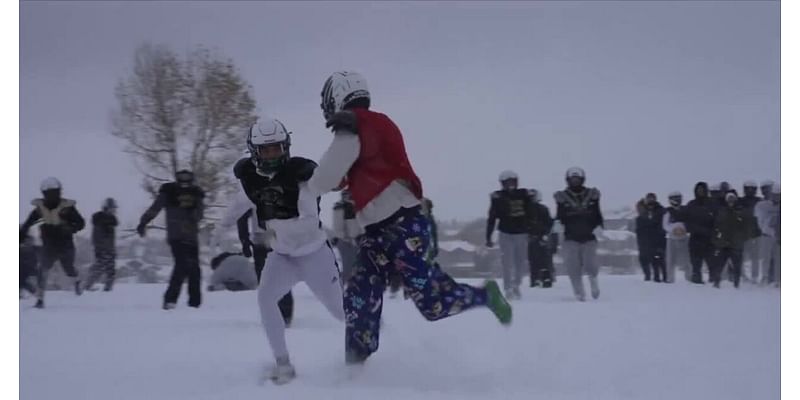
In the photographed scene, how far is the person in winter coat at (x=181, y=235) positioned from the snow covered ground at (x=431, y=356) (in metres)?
0.84

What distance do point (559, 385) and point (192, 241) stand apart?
670 cm

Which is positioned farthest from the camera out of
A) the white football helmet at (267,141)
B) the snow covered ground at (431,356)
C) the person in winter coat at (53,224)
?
the person in winter coat at (53,224)

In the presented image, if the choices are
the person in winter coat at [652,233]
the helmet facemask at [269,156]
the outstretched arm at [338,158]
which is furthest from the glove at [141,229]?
the person in winter coat at [652,233]

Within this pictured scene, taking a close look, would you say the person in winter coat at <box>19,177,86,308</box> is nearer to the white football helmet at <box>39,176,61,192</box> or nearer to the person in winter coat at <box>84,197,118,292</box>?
the white football helmet at <box>39,176,61,192</box>

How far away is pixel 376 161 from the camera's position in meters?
4.65

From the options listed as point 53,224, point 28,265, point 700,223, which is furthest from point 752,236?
point 28,265

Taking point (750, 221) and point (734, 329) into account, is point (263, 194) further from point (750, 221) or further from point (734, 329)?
point (750, 221)

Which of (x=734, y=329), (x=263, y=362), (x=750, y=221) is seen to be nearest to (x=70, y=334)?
(x=263, y=362)

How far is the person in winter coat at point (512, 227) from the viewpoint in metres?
12.0

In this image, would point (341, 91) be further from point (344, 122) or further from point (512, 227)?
point (512, 227)

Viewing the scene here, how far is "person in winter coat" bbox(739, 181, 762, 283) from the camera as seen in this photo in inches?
556

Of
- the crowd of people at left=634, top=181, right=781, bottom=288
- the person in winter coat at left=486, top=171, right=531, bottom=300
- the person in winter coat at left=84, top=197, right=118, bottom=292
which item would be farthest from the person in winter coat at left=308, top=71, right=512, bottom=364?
the person in winter coat at left=84, top=197, right=118, bottom=292

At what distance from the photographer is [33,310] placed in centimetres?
1036

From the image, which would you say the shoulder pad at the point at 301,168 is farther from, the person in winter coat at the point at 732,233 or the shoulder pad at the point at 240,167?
the person in winter coat at the point at 732,233
